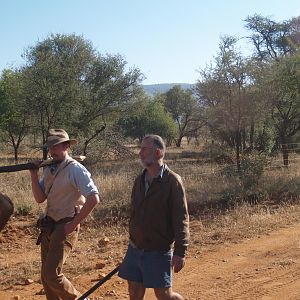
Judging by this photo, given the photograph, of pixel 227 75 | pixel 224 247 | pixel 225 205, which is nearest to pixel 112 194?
pixel 225 205

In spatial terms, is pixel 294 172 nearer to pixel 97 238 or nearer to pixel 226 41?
pixel 226 41

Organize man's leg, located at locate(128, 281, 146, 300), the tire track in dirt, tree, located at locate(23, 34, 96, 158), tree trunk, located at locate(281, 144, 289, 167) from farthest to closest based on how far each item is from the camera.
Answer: tree, located at locate(23, 34, 96, 158)
tree trunk, located at locate(281, 144, 289, 167)
the tire track in dirt
man's leg, located at locate(128, 281, 146, 300)

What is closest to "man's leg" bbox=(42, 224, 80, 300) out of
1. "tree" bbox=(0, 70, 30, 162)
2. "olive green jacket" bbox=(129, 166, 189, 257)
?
"olive green jacket" bbox=(129, 166, 189, 257)

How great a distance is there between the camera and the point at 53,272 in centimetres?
469

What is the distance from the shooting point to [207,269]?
6887mm

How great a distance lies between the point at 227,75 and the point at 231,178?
16.4 feet

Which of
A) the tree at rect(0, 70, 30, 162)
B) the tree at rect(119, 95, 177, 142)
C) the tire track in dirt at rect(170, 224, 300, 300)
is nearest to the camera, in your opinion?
the tire track in dirt at rect(170, 224, 300, 300)

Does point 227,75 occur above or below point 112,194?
above

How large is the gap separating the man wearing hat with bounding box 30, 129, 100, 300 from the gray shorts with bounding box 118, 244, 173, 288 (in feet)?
2.21

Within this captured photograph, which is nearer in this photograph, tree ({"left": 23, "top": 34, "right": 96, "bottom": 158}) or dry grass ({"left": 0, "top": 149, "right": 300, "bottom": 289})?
dry grass ({"left": 0, "top": 149, "right": 300, "bottom": 289})

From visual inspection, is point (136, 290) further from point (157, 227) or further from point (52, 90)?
point (52, 90)

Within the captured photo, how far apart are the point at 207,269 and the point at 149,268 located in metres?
2.92

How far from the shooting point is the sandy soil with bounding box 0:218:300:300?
5.98 metres

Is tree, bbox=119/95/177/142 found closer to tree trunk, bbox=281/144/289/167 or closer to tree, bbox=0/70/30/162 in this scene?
tree, bbox=0/70/30/162
